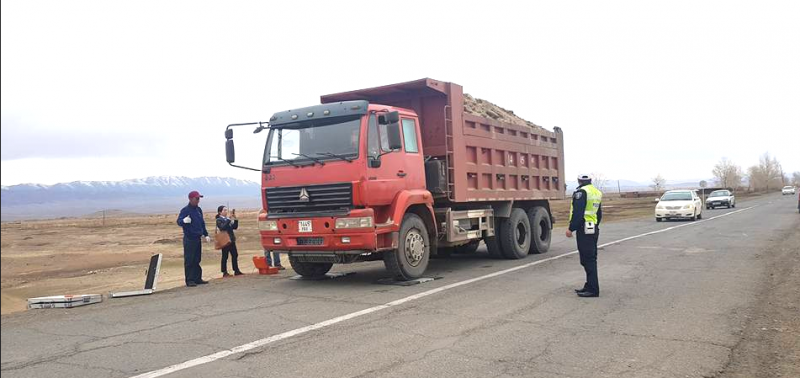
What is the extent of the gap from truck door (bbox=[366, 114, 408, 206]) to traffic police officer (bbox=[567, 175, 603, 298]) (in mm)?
2675

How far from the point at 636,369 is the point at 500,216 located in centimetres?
Answer: 731

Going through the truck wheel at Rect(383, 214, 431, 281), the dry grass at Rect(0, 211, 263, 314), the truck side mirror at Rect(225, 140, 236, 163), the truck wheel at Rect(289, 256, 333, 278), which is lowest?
the dry grass at Rect(0, 211, 263, 314)

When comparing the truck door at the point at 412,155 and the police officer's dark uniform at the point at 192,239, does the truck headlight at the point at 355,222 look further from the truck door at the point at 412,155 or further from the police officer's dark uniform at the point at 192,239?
the police officer's dark uniform at the point at 192,239

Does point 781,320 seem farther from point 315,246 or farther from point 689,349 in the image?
point 315,246

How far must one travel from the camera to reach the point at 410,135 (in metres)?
9.50

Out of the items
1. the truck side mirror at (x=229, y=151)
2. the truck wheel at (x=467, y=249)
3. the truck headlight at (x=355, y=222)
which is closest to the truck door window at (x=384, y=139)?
the truck headlight at (x=355, y=222)

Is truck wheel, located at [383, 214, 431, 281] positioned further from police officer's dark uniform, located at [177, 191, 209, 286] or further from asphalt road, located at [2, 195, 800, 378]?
police officer's dark uniform, located at [177, 191, 209, 286]

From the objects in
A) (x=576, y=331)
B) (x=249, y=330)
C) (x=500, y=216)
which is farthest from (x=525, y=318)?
(x=500, y=216)

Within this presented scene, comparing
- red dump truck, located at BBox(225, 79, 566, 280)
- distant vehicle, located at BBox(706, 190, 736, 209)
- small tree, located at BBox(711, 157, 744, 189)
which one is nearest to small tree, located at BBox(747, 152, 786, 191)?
small tree, located at BBox(711, 157, 744, 189)

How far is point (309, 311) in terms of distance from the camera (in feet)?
23.5

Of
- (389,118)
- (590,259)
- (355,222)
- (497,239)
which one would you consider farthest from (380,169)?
(497,239)

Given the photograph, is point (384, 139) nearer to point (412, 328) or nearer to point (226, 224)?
point (412, 328)

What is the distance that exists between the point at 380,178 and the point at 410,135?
4.15ft

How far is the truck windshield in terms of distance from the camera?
28.5ft
